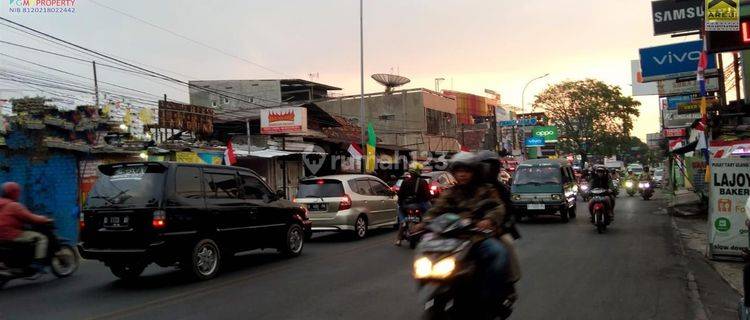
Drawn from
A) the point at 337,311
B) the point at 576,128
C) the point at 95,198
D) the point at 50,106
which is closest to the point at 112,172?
the point at 95,198

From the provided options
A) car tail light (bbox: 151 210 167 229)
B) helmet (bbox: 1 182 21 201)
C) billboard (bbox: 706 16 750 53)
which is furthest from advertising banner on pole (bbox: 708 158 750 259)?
helmet (bbox: 1 182 21 201)

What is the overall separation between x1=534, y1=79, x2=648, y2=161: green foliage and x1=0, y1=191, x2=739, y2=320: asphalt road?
45.8 m

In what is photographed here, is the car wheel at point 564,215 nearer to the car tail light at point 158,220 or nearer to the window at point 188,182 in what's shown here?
the window at point 188,182

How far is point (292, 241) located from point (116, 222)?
3677mm

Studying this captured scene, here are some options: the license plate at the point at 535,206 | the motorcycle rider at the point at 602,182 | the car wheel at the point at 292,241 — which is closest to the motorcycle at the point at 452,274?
the car wheel at the point at 292,241

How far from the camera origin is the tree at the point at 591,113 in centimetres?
5397

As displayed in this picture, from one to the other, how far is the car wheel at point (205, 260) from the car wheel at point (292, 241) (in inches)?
78.8

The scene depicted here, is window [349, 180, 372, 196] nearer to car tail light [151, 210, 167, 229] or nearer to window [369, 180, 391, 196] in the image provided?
window [369, 180, 391, 196]

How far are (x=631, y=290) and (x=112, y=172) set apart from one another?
7.70m

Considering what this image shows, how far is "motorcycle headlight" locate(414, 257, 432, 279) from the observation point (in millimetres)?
4168

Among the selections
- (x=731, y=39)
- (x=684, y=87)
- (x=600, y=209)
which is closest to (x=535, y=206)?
(x=600, y=209)

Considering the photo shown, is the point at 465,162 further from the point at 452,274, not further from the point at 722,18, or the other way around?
the point at 722,18

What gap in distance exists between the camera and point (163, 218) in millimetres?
8133

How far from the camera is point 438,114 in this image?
51094mm
